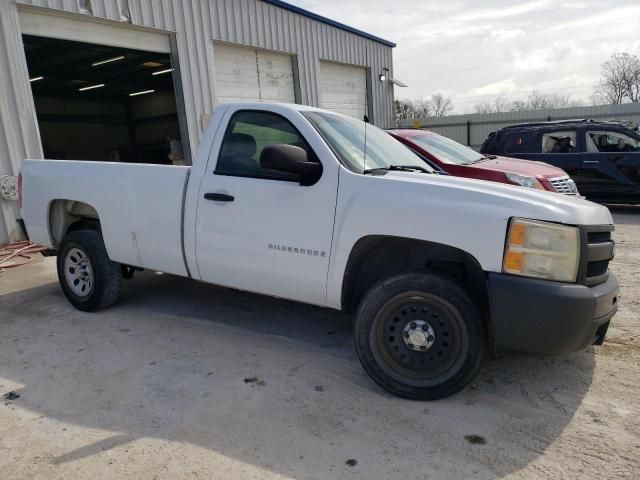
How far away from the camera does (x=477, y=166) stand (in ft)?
23.7

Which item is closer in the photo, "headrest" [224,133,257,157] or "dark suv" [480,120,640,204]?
"headrest" [224,133,257,157]

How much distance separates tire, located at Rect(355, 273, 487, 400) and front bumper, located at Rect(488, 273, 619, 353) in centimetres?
20

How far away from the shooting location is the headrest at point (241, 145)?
4016 millimetres

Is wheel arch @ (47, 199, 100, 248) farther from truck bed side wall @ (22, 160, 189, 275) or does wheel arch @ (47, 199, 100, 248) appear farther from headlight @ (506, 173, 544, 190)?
headlight @ (506, 173, 544, 190)

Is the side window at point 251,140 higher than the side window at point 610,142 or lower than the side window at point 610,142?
higher

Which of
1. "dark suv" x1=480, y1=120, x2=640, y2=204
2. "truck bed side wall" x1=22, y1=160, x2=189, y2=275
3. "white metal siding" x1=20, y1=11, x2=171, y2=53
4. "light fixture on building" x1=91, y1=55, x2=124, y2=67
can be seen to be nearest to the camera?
"truck bed side wall" x1=22, y1=160, x2=189, y2=275

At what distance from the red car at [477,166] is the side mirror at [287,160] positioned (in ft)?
11.9

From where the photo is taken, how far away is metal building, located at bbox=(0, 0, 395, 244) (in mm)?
8461

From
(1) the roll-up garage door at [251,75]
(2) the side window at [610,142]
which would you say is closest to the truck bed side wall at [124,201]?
(1) the roll-up garage door at [251,75]

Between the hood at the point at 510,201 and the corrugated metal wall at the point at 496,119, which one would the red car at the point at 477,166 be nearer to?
the hood at the point at 510,201

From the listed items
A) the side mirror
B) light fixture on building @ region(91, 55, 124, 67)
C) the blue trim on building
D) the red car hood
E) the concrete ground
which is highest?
the blue trim on building

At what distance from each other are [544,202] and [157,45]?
9.91 m

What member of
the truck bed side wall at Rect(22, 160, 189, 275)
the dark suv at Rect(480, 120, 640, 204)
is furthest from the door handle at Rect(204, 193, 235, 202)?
the dark suv at Rect(480, 120, 640, 204)

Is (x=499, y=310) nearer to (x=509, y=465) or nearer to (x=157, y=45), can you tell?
(x=509, y=465)
